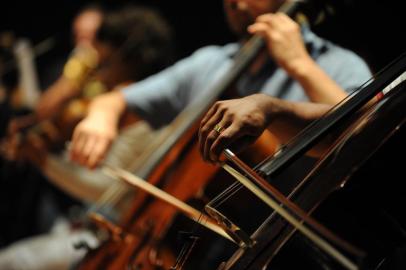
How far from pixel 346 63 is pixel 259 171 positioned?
0.29m

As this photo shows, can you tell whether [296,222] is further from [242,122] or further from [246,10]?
[246,10]

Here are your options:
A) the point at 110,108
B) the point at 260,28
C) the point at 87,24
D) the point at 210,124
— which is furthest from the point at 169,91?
the point at 87,24

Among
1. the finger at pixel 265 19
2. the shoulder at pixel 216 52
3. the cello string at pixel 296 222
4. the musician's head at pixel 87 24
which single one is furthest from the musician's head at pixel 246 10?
the musician's head at pixel 87 24

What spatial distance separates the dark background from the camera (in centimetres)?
69

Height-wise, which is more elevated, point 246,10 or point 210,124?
point 246,10

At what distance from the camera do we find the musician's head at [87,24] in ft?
6.06

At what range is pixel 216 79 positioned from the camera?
877mm

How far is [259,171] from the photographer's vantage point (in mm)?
444

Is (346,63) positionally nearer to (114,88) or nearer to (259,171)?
(259,171)

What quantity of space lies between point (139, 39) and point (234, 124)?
1117mm

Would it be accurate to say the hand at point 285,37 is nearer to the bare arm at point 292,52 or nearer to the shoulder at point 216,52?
the bare arm at point 292,52

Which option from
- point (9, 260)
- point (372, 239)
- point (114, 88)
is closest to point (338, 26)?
point (372, 239)

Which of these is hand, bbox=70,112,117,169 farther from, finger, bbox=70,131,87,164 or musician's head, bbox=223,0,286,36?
musician's head, bbox=223,0,286,36

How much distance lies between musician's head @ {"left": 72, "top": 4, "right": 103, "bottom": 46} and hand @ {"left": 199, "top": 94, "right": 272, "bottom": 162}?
4.68 ft
